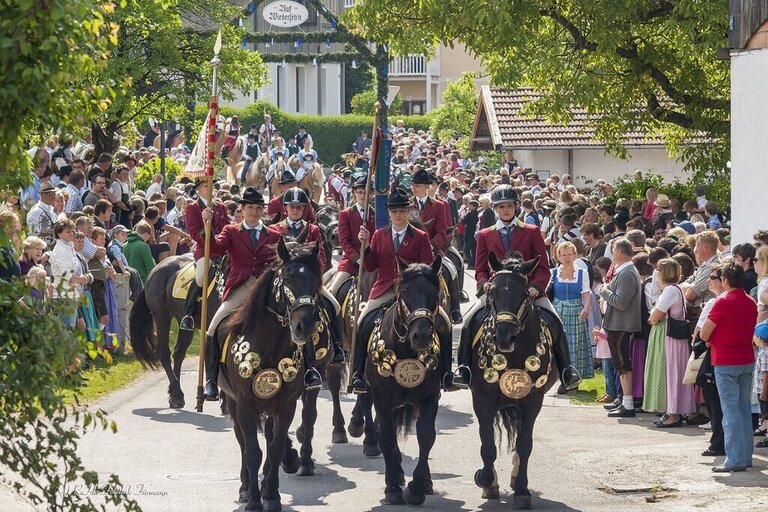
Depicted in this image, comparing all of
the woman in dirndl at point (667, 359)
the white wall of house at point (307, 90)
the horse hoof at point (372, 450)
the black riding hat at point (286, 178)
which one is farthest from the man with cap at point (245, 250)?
the white wall of house at point (307, 90)

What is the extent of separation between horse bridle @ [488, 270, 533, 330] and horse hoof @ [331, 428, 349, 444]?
3551 millimetres

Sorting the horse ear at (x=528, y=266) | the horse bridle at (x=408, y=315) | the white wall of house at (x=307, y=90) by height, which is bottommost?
the horse bridle at (x=408, y=315)

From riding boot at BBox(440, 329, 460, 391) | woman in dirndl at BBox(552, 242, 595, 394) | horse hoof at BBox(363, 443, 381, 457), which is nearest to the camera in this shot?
riding boot at BBox(440, 329, 460, 391)

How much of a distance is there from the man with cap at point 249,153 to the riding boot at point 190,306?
83.9 ft

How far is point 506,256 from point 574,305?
5101 mm

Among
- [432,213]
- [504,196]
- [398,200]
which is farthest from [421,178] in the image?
[504,196]

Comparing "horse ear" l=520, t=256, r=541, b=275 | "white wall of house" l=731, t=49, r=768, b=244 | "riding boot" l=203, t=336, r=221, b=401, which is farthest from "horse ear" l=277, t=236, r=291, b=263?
"white wall of house" l=731, t=49, r=768, b=244

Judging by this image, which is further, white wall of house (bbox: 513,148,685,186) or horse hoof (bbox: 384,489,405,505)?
white wall of house (bbox: 513,148,685,186)

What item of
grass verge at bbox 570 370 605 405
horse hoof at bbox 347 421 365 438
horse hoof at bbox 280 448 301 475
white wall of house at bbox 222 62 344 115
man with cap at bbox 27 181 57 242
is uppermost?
white wall of house at bbox 222 62 344 115

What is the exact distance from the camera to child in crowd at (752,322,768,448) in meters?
13.6

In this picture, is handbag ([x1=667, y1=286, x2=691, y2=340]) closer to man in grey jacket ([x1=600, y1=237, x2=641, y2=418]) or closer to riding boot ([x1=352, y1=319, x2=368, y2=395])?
man in grey jacket ([x1=600, y1=237, x2=641, y2=418])

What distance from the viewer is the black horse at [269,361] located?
38.4 ft

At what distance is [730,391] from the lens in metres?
13.3

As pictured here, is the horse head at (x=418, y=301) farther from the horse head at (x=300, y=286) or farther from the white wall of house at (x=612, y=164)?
the white wall of house at (x=612, y=164)
